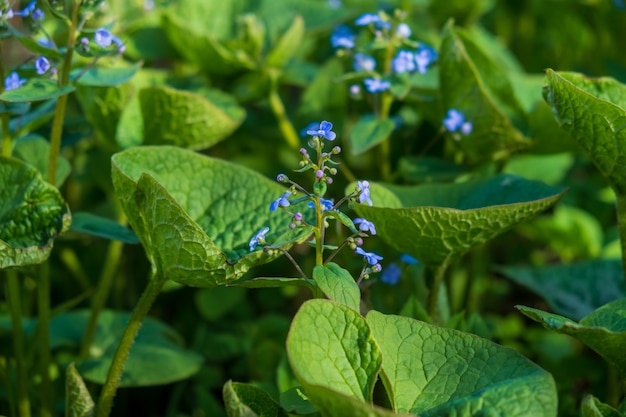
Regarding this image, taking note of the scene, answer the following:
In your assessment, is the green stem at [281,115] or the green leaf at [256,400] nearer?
the green leaf at [256,400]

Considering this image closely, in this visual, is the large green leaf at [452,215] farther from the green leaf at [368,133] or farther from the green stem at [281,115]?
the green stem at [281,115]

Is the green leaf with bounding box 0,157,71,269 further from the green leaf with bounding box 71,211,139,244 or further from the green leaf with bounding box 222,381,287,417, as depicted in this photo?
the green leaf with bounding box 222,381,287,417

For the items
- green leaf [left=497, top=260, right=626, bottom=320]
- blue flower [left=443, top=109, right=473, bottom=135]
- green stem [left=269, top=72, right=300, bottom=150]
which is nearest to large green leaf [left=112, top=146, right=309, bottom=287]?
blue flower [left=443, top=109, right=473, bottom=135]

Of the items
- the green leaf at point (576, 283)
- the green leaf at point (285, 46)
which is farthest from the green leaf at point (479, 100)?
the green leaf at point (285, 46)

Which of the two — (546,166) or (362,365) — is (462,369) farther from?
(546,166)

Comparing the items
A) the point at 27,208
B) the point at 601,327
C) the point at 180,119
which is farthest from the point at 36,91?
the point at 601,327

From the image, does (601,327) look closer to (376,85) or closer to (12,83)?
(376,85)
